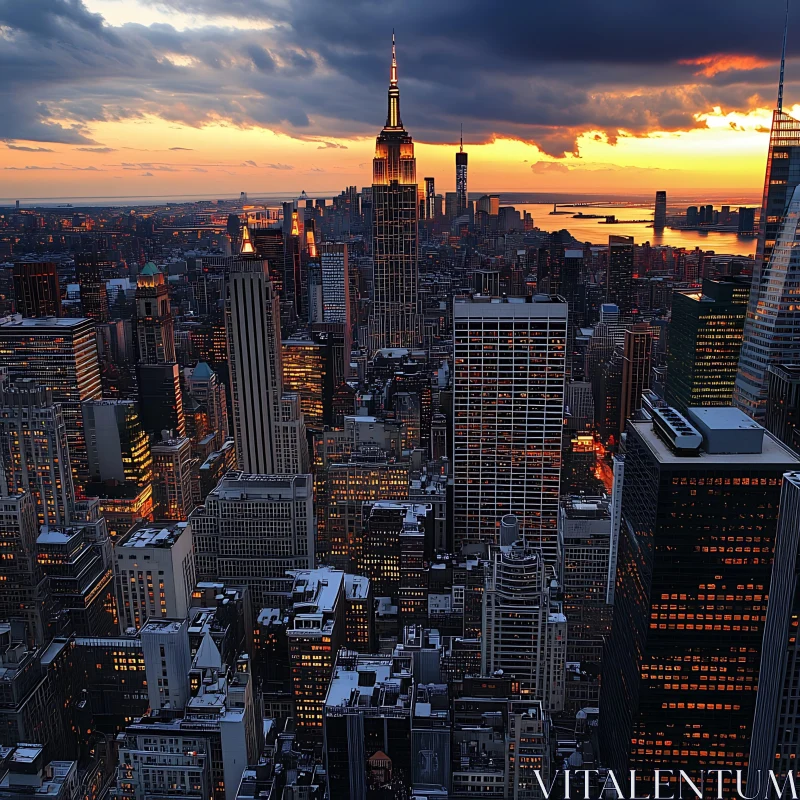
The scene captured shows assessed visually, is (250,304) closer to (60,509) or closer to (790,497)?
(60,509)

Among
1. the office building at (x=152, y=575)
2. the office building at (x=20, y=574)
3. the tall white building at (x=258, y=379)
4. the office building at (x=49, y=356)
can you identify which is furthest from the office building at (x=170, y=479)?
the office building at (x=20, y=574)

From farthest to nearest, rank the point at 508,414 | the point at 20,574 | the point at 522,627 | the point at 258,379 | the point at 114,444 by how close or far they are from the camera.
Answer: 1. the point at 258,379
2. the point at 114,444
3. the point at 508,414
4. the point at 20,574
5. the point at 522,627

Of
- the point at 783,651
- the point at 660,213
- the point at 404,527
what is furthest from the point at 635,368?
the point at 783,651

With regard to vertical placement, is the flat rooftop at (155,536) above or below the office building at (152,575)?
above

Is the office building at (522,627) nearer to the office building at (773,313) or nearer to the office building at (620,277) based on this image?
the office building at (773,313)

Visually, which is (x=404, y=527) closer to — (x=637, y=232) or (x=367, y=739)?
(x=367, y=739)

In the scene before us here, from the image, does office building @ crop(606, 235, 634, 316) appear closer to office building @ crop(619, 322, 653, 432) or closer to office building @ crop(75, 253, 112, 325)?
office building @ crop(619, 322, 653, 432)

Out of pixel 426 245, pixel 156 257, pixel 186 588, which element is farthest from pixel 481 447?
pixel 426 245
